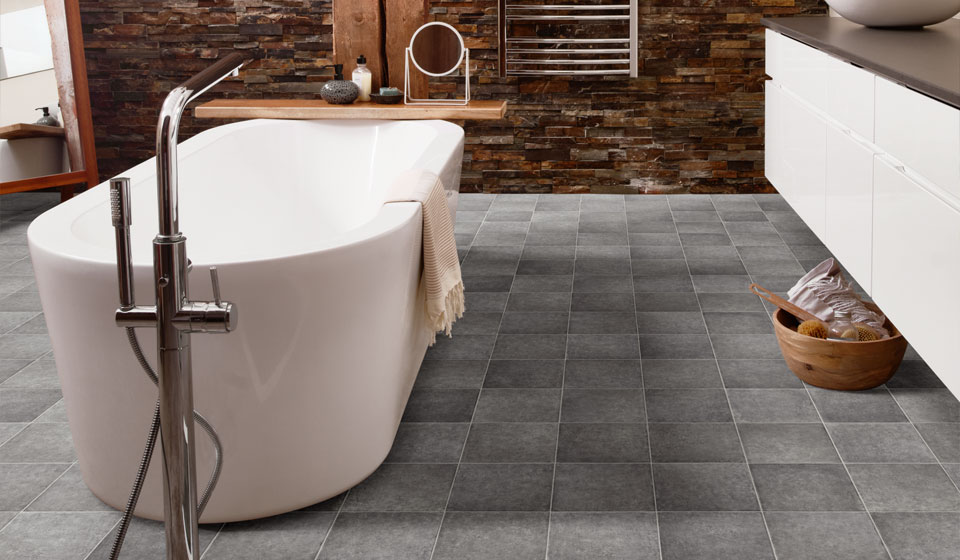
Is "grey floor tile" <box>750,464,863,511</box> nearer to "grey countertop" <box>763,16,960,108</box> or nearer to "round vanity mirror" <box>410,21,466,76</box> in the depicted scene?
"grey countertop" <box>763,16,960,108</box>

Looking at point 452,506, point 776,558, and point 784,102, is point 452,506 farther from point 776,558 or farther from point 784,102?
point 784,102

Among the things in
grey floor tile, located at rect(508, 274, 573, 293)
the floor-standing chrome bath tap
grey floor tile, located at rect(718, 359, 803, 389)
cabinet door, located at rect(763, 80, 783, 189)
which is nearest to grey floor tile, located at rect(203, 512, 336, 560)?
the floor-standing chrome bath tap

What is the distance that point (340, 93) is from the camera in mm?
3867

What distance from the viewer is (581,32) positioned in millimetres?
4996

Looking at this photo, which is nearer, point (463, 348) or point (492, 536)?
point (492, 536)

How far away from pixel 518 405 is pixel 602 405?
0.23 metres

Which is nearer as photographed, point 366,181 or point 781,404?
point 781,404

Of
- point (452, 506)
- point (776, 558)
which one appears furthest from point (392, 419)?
point (776, 558)

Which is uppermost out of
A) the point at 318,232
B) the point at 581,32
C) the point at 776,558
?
the point at 581,32

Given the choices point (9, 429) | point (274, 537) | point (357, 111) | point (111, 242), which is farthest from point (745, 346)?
point (9, 429)

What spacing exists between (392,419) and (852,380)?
1.26 metres

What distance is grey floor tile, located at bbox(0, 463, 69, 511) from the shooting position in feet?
7.02

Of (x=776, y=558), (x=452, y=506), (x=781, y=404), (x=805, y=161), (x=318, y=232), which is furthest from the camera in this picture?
(x=318, y=232)

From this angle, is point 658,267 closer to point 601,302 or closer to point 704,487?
point 601,302
